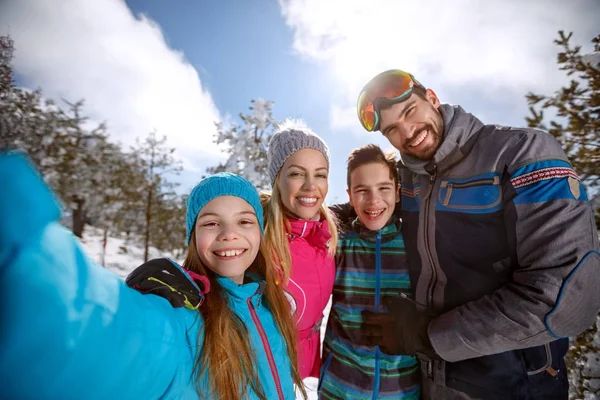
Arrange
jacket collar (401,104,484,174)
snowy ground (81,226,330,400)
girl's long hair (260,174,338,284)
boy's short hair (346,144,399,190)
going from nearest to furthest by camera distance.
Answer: jacket collar (401,104,484,174), girl's long hair (260,174,338,284), boy's short hair (346,144,399,190), snowy ground (81,226,330,400)

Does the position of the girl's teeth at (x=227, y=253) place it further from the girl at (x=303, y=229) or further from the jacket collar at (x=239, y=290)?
the girl at (x=303, y=229)

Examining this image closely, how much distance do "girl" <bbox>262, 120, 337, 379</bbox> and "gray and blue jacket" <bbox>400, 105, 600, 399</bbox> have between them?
0.83 m

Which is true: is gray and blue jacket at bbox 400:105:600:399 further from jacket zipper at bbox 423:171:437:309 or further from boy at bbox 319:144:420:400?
boy at bbox 319:144:420:400

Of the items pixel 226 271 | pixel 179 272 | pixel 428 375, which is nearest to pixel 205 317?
pixel 179 272

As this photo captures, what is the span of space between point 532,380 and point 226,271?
2257 millimetres

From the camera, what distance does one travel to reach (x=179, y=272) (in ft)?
4.21

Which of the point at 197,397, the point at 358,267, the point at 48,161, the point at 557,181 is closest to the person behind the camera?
A: the point at 197,397

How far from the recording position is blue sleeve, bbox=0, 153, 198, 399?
1.68 feet

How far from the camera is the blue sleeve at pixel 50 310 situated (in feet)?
1.68

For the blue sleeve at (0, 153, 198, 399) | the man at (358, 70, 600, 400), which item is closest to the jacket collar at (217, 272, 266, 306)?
the blue sleeve at (0, 153, 198, 399)

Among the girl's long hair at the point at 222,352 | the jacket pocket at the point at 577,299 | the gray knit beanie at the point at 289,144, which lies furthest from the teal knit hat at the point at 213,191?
the jacket pocket at the point at 577,299

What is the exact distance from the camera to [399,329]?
6.98 feet

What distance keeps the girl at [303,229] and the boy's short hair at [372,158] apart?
0.99 ft

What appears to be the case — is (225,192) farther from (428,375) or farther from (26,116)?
(26,116)
